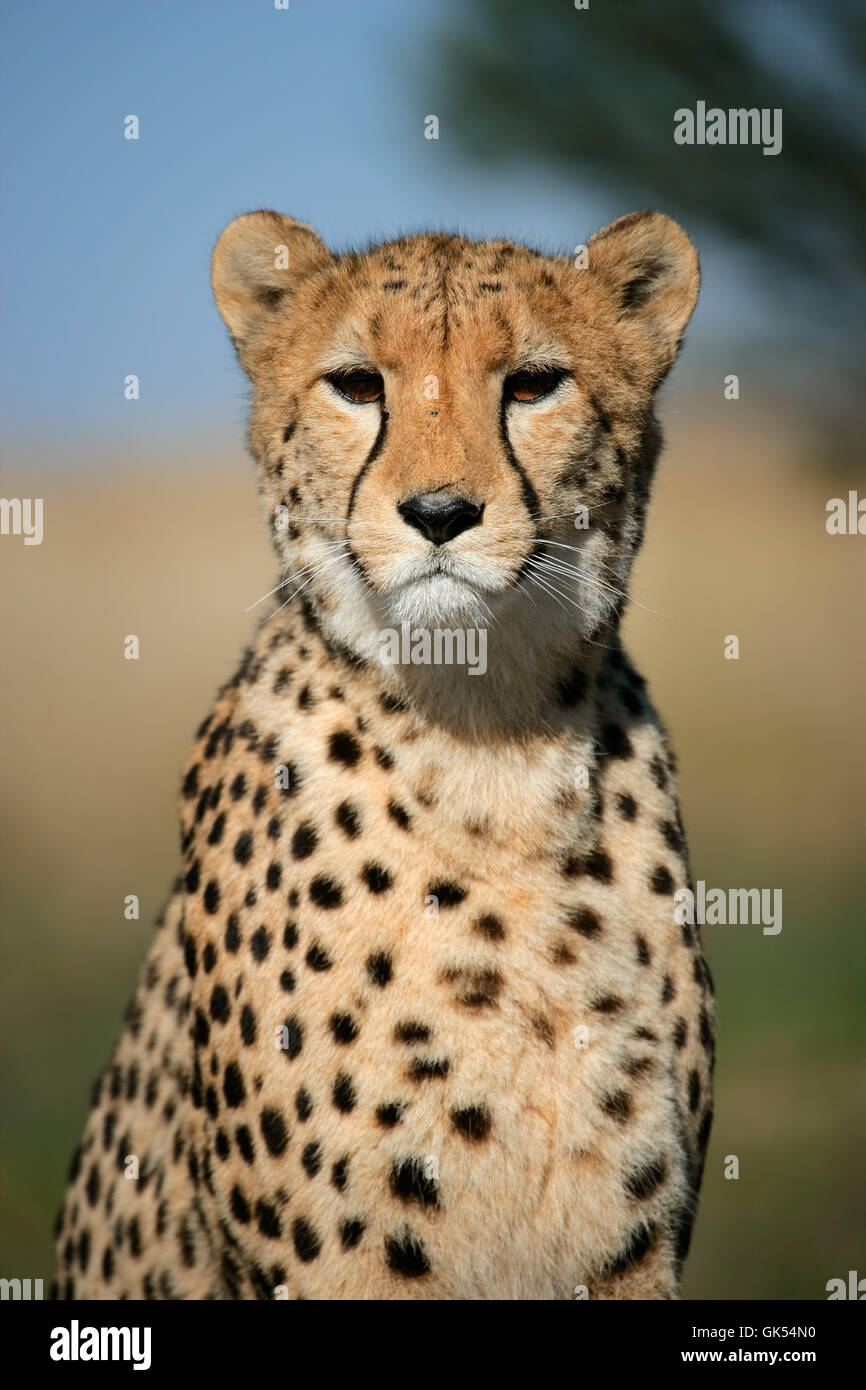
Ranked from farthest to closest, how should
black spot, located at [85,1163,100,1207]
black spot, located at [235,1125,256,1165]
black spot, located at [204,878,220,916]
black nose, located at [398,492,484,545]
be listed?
1. black spot, located at [85,1163,100,1207]
2. black spot, located at [204,878,220,916]
3. black spot, located at [235,1125,256,1165]
4. black nose, located at [398,492,484,545]

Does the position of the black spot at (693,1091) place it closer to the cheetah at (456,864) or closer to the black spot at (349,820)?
the cheetah at (456,864)

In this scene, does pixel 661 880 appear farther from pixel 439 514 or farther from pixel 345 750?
pixel 439 514

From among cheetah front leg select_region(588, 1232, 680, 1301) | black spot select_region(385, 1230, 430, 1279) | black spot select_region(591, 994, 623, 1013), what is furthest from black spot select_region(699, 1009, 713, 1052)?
black spot select_region(385, 1230, 430, 1279)

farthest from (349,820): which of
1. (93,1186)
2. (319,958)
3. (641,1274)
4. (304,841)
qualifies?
(93,1186)

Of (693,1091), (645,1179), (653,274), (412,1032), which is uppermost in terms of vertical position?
(653,274)

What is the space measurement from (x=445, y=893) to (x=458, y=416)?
0.64 metres

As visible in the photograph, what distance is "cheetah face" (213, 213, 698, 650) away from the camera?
200 centimetres

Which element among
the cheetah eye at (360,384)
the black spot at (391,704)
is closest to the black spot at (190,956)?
the black spot at (391,704)

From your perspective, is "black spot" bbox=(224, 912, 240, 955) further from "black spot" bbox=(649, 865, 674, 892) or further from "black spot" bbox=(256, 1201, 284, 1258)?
"black spot" bbox=(649, 865, 674, 892)

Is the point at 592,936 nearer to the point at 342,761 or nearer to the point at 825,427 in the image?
the point at 342,761

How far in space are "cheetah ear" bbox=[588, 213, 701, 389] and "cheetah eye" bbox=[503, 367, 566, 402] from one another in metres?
0.26

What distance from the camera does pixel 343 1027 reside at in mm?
2150

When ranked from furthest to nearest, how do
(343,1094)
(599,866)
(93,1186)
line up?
(93,1186)
(599,866)
(343,1094)

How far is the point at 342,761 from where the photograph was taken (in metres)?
2.23
